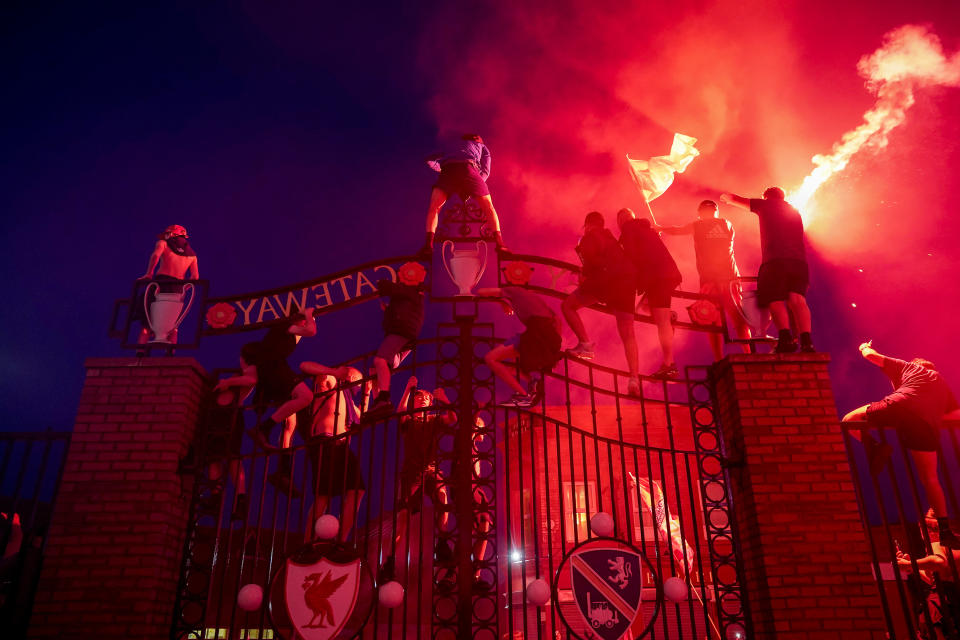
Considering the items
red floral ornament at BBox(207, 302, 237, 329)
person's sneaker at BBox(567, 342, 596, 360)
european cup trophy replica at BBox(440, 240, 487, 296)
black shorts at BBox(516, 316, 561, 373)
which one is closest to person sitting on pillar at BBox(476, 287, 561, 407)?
black shorts at BBox(516, 316, 561, 373)

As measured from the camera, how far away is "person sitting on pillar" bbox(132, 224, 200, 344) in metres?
7.06

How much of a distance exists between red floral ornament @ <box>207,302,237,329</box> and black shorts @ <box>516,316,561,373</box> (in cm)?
314

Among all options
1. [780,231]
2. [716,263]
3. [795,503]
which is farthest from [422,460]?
[780,231]

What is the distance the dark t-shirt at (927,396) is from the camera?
6051mm

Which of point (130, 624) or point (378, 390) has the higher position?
point (378, 390)

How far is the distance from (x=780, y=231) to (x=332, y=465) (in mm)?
5009

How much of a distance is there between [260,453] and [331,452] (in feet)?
2.34

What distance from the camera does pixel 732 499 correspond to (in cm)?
619

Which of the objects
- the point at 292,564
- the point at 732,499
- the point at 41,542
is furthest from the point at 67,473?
the point at 732,499

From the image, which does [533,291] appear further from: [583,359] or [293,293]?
[293,293]

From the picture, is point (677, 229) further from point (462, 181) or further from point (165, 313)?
point (165, 313)

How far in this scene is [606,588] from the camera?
575 centimetres

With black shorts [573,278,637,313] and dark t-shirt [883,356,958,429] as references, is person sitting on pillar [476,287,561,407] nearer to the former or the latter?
black shorts [573,278,637,313]

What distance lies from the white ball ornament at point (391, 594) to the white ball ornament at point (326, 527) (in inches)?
27.0
